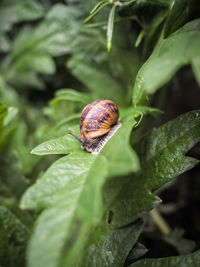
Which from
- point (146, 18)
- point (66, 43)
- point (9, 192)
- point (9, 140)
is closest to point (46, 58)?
point (66, 43)

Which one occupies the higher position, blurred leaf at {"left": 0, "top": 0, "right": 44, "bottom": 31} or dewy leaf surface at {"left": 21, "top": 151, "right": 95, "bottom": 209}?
blurred leaf at {"left": 0, "top": 0, "right": 44, "bottom": 31}

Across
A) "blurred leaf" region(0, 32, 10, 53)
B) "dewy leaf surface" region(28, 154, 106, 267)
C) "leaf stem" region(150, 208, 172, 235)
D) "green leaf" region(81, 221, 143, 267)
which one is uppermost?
"blurred leaf" region(0, 32, 10, 53)

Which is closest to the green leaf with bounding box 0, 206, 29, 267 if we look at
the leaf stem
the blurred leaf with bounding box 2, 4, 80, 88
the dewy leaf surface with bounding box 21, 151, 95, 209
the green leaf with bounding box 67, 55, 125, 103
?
the dewy leaf surface with bounding box 21, 151, 95, 209

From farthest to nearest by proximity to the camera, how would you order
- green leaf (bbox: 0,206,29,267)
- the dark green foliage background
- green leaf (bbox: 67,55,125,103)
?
1. green leaf (bbox: 67,55,125,103)
2. green leaf (bbox: 0,206,29,267)
3. the dark green foliage background

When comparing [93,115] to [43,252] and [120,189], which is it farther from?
[43,252]

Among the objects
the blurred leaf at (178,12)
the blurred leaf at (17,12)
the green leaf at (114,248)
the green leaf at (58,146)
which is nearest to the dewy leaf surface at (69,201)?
the green leaf at (58,146)

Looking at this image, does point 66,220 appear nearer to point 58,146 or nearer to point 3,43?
point 58,146

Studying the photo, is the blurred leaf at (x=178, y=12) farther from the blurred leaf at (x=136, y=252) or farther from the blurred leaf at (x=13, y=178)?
the blurred leaf at (x=13, y=178)

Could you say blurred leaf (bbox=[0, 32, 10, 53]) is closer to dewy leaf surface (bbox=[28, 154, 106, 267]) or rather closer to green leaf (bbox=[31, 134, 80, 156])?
green leaf (bbox=[31, 134, 80, 156])
